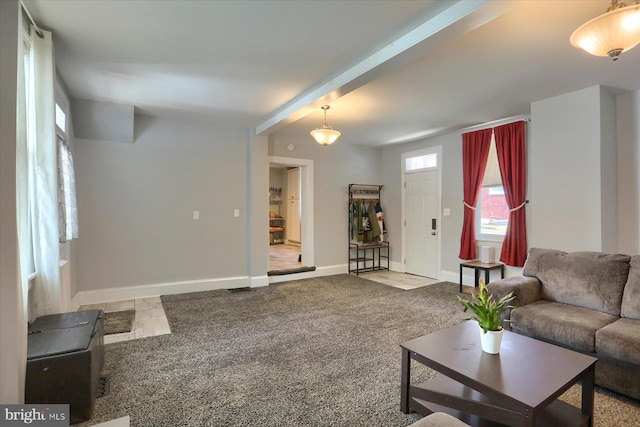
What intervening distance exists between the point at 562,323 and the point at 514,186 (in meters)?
2.55

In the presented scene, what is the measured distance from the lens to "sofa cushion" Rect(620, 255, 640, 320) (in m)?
2.49

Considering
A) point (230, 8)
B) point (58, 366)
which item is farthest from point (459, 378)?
point (230, 8)

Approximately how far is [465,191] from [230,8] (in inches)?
172

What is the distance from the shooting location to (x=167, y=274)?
4809 millimetres

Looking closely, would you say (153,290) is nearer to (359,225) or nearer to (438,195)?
(359,225)

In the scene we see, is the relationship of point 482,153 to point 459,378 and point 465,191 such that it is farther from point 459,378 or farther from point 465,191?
point 459,378

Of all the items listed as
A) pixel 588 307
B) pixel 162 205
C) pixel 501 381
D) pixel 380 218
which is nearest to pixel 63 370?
pixel 501 381

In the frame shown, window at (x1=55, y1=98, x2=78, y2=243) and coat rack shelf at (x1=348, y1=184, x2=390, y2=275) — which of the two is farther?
coat rack shelf at (x1=348, y1=184, x2=390, y2=275)

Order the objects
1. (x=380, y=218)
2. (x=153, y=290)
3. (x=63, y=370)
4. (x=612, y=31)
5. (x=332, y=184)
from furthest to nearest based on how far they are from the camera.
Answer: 1. (x=380, y=218)
2. (x=332, y=184)
3. (x=153, y=290)
4. (x=63, y=370)
5. (x=612, y=31)

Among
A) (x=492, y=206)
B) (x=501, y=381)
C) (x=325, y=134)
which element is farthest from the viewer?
(x=492, y=206)

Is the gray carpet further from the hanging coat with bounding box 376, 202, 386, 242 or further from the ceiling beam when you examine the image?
the ceiling beam

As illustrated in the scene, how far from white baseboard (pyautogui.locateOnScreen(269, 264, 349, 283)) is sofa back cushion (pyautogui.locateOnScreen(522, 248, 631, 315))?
358 centimetres

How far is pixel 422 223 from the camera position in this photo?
604 cm

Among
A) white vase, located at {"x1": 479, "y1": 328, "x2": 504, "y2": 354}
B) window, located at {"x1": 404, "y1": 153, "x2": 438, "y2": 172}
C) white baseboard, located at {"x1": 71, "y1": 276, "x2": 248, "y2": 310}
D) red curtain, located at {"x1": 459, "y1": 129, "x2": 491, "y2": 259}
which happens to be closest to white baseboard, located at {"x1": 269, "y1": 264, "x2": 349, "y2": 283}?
white baseboard, located at {"x1": 71, "y1": 276, "x2": 248, "y2": 310}
